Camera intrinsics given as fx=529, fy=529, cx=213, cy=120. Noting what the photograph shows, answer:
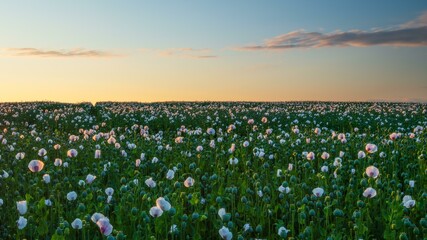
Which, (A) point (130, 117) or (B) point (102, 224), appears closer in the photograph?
(B) point (102, 224)

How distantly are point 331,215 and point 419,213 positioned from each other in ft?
3.57

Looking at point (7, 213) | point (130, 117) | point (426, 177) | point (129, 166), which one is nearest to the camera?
point (7, 213)

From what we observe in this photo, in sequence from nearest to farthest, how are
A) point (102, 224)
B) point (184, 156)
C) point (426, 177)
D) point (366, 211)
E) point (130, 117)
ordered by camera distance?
point (102, 224), point (366, 211), point (426, 177), point (184, 156), point (130, 117)

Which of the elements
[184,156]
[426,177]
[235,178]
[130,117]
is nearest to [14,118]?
[130,117]

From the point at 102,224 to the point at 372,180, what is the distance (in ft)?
13.6

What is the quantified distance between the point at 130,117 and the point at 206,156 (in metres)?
12.0

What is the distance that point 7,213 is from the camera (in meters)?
6.91

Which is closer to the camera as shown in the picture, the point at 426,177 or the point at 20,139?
the point at 426,177

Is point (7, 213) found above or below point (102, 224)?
below

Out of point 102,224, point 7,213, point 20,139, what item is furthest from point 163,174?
point 20,139

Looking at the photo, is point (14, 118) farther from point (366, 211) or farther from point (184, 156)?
point (366, 211)

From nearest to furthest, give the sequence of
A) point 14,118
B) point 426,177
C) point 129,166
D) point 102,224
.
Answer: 1. point 102,224
2. point 426,177
3. point 129,166
4. point 14,118

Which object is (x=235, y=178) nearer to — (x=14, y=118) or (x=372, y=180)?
(x=372, y=180)

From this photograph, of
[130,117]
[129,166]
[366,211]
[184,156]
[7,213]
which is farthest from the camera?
[130,117]
